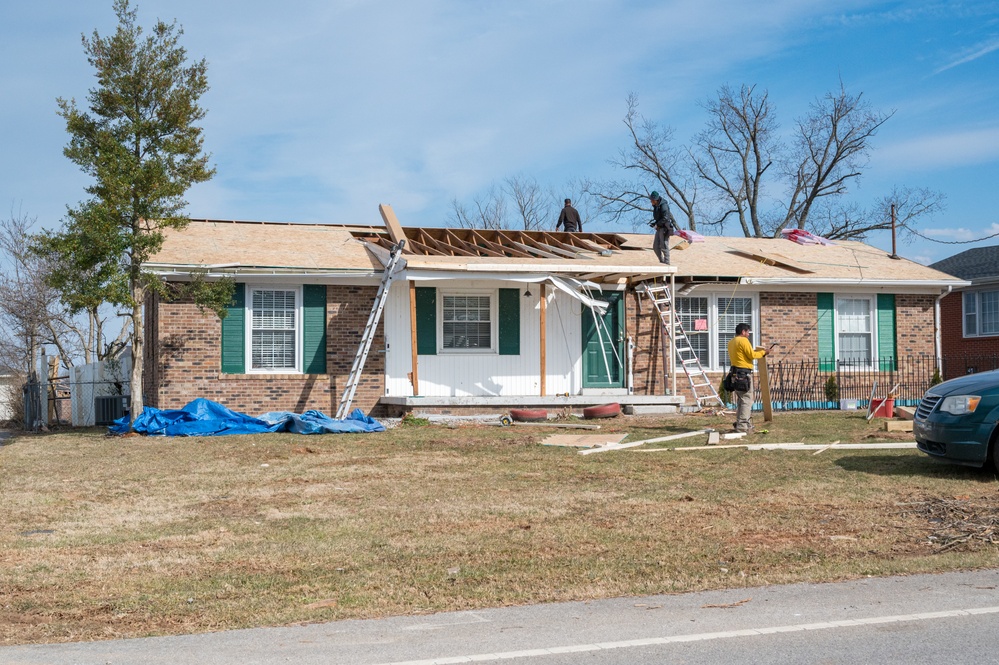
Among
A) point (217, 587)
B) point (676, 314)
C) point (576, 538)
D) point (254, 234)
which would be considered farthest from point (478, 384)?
point (217, 587)

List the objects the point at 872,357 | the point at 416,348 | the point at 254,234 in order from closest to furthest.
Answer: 1. the point at 416,348
2. the point at 254,234
3. the point at 872,357

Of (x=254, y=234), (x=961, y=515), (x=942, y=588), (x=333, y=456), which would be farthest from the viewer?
(x=254, y=234)

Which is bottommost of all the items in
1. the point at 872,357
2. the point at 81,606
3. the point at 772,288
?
the point at 81,606

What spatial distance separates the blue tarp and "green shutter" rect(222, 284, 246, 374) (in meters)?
1.15

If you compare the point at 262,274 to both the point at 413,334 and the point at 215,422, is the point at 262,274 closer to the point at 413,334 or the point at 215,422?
the point at 215,422

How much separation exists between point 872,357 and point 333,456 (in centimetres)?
1400

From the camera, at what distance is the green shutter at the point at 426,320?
64.4 feet

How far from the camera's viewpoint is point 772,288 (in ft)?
71.9

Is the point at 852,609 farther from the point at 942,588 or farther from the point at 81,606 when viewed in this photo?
the point at 81,606

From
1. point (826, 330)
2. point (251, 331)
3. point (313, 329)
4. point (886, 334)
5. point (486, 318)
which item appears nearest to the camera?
point (251, 331)

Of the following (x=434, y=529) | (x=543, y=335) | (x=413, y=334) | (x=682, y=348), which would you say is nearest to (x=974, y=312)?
(x=682, y=348)

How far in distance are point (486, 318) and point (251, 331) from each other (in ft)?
15.0

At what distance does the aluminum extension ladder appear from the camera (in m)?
20.2

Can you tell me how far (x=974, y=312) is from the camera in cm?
3094
